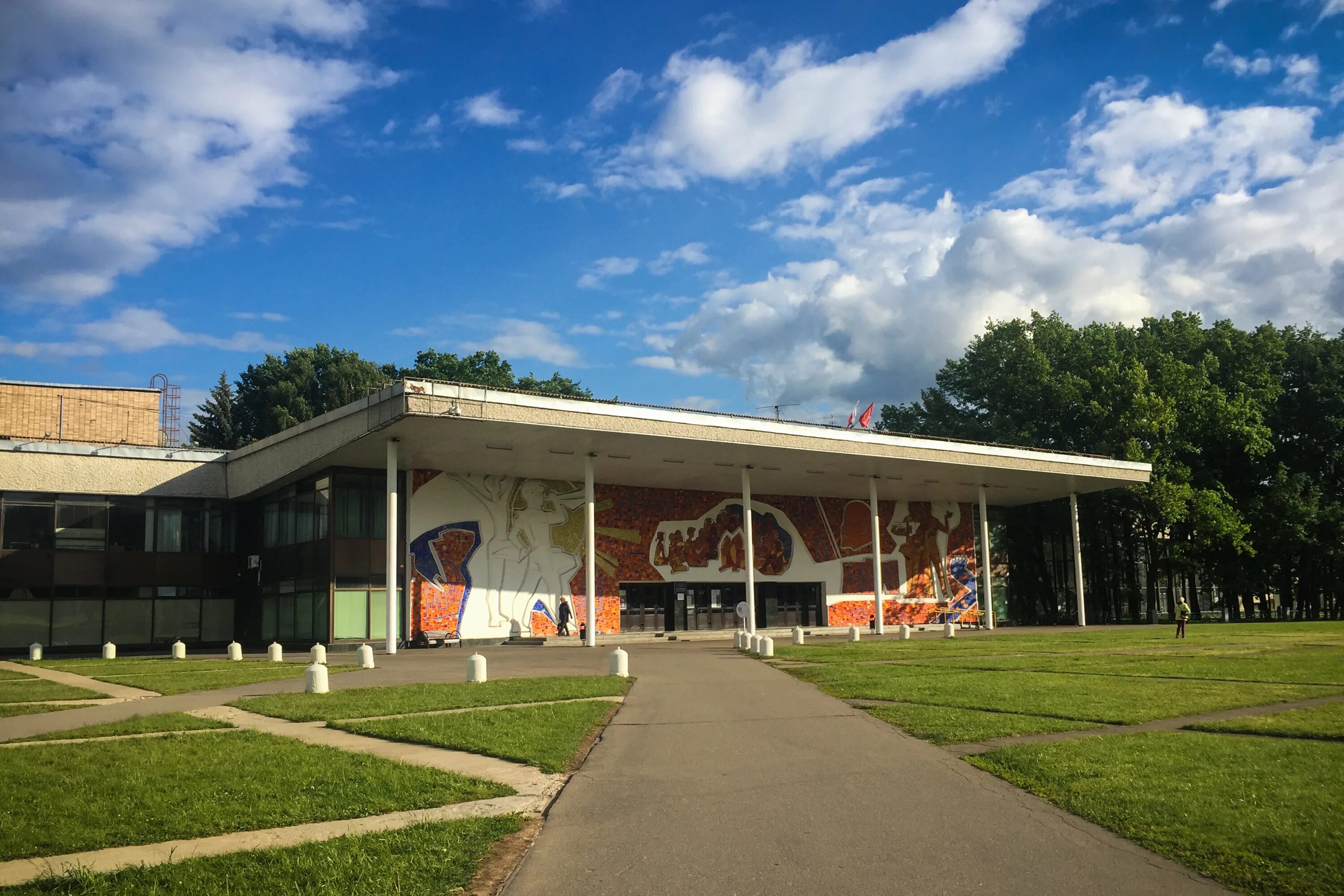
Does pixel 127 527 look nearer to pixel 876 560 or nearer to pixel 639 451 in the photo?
pixel 639 451

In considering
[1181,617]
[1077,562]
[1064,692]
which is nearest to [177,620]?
[1064,692]

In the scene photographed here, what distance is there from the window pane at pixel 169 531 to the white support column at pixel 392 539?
12636mm

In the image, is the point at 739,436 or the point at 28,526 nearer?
the point at 739,436

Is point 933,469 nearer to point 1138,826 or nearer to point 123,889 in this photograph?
point 1138,826

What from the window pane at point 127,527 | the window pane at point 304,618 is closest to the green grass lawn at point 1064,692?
the window pane at point 304,618

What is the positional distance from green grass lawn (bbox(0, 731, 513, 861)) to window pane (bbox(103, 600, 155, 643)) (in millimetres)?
29920

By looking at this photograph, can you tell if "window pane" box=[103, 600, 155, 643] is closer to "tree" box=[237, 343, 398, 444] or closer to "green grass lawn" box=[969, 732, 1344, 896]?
"tree" box=[237, 343, 398, 444]

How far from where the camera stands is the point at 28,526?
36688 mm

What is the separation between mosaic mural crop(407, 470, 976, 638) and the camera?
38.2 metres

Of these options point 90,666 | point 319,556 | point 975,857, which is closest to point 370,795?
point 975,857

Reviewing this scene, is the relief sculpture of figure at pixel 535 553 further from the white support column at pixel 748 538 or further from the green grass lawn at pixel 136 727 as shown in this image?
the green grass lawn at pixel 136 727

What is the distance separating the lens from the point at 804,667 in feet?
77.0

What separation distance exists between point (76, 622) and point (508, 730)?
31988mm

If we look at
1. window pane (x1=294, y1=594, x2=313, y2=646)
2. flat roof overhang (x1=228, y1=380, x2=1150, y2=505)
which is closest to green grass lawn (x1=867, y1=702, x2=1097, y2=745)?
flat roof overhang (x1=228, y1=380, x2=1150, y2=505)
